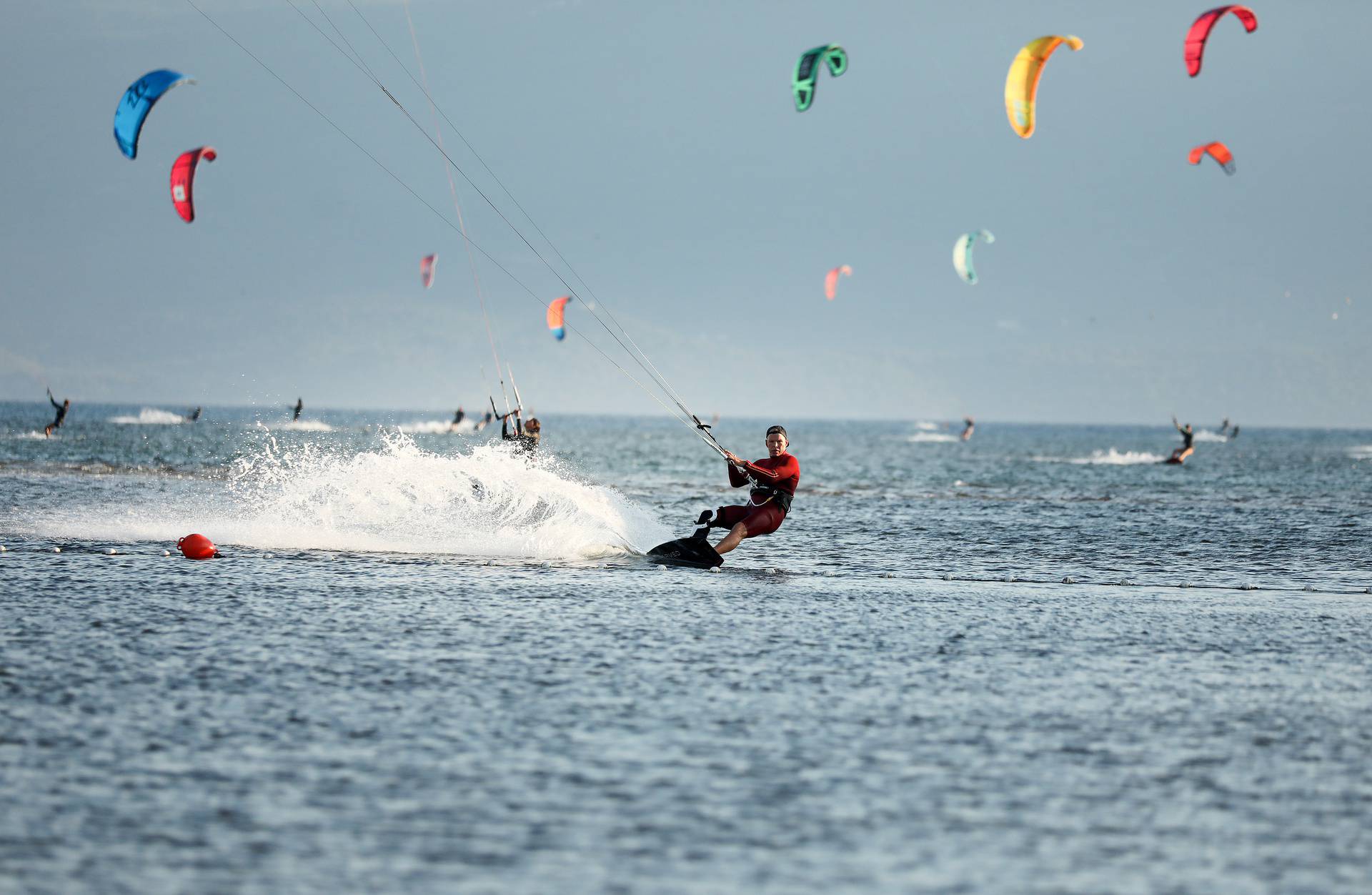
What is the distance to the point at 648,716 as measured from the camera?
648cm

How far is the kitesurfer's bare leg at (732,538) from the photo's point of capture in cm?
1347

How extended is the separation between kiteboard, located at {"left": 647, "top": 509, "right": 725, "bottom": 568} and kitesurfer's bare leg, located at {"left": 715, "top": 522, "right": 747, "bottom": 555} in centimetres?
7

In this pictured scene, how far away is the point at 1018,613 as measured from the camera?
35.2ft

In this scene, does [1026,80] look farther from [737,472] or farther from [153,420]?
[153,420]

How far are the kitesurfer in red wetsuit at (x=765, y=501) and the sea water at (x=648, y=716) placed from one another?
518 mm

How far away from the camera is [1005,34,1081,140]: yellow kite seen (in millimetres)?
→ 22438

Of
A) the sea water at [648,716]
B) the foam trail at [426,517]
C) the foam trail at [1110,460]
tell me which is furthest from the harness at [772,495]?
the foam trail at [1110,460]

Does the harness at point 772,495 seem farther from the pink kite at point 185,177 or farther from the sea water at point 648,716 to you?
the pink kite at point 185,177

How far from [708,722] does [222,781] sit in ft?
7.81

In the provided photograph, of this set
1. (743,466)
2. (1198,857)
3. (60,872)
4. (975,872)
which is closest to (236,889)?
(60,872)

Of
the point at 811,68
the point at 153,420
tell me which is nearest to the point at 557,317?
the point at 811,68

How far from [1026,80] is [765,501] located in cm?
1269

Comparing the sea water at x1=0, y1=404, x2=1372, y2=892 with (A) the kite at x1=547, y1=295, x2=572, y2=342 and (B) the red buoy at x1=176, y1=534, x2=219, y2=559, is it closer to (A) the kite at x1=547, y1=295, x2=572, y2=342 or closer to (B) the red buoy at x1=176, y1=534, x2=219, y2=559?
(B) the red buoy at x1=176, y1=534, x2=219, y2=559

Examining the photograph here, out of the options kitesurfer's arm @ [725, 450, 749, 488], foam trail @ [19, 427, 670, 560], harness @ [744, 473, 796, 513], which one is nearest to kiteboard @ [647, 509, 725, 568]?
kitesurfer's arm @ [725, 450, 749, 488]
